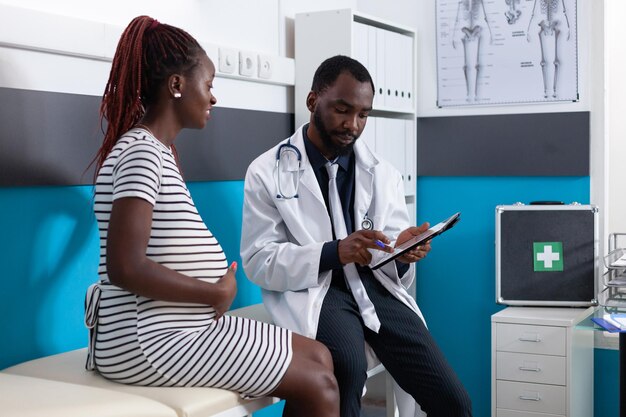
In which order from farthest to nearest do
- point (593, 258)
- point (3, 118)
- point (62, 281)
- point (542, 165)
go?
point (542, 165) < point (593, 258) < point (62, 281) < point (3, 118)

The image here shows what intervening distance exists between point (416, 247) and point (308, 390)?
531 mm

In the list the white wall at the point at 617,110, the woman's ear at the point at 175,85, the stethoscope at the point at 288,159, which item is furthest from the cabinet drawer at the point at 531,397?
the white wall at the point at 617,110

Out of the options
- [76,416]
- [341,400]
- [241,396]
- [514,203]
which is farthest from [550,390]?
[76,416]

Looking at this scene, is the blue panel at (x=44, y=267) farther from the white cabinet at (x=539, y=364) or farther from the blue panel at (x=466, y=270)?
the blue panel at (x=466, y=270)

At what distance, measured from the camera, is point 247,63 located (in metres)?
2.79

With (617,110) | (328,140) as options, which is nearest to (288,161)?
(328,140)

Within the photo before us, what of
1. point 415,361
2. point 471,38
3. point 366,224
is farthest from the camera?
point 471,38

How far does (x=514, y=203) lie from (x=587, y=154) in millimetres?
329

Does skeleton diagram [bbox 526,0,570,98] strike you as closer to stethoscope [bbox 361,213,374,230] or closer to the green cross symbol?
Result: the green cross symbol

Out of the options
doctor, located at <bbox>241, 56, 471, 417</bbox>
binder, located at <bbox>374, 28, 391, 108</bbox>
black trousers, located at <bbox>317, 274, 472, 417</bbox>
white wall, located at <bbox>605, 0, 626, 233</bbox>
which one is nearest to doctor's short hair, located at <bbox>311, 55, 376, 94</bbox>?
doctor, located at <bbox>241, 56, 471, 417</bbox>

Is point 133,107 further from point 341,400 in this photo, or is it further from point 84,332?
point 341,400

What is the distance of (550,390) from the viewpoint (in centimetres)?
285

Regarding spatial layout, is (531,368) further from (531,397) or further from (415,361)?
(415,361)

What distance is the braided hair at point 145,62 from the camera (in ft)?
6.12
